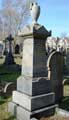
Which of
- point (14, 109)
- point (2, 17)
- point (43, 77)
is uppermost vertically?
point (2, 17)

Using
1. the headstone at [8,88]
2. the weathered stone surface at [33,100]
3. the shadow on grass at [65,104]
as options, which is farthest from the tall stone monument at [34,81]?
the headstone at [8,88]

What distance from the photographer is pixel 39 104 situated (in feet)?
19.9

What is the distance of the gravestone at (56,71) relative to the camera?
7559mm

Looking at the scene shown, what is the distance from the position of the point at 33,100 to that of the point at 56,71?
233 centimetres

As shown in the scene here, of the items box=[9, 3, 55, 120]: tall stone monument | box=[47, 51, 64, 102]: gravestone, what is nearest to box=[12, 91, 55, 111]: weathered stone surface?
box=[9, 3, 55, 120]: tall stone monument

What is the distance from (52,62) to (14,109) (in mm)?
2295

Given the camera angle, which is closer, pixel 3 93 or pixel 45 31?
pixel 45 31

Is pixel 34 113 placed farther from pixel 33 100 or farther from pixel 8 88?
pixel 8 88

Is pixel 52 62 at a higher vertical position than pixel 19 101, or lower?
higher

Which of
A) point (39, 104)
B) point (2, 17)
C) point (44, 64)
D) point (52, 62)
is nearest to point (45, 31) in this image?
point (44, 64)

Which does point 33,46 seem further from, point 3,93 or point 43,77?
point 3,93

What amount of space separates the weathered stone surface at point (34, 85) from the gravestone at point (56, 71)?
102cm

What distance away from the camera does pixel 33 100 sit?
19.3 feet

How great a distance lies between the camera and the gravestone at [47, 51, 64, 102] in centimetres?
756
